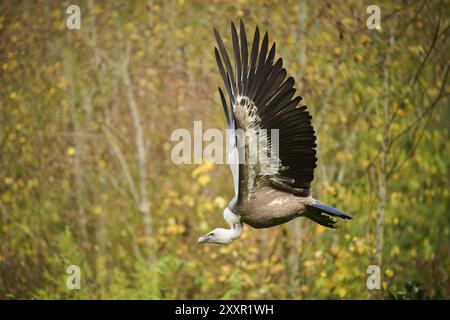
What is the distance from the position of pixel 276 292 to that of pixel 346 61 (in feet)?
9.14

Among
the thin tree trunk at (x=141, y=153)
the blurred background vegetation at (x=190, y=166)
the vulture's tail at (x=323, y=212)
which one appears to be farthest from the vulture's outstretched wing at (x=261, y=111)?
Result: the thin tree trunk at (x=141, y=153)

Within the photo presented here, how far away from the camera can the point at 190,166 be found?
907 centimetres

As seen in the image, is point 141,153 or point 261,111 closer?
point 261,111

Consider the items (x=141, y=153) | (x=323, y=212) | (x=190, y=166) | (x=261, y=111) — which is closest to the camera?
(x=261, y=111)

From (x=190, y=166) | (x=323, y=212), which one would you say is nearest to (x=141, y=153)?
(x=190, y=166)

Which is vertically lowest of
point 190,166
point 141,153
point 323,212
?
point 323,212

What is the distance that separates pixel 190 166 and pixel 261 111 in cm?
428

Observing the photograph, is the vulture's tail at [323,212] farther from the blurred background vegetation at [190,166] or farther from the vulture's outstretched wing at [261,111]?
the blurred background vegetation at [190,166]

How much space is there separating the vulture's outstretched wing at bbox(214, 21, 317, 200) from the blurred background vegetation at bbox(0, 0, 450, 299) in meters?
2.66

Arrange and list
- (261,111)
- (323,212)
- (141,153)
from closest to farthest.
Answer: (261,111) → (323,212) → (141,153)

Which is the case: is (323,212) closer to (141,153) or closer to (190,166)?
(190,166)

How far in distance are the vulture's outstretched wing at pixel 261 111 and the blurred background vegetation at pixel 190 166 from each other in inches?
105

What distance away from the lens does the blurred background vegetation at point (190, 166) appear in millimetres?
7902
